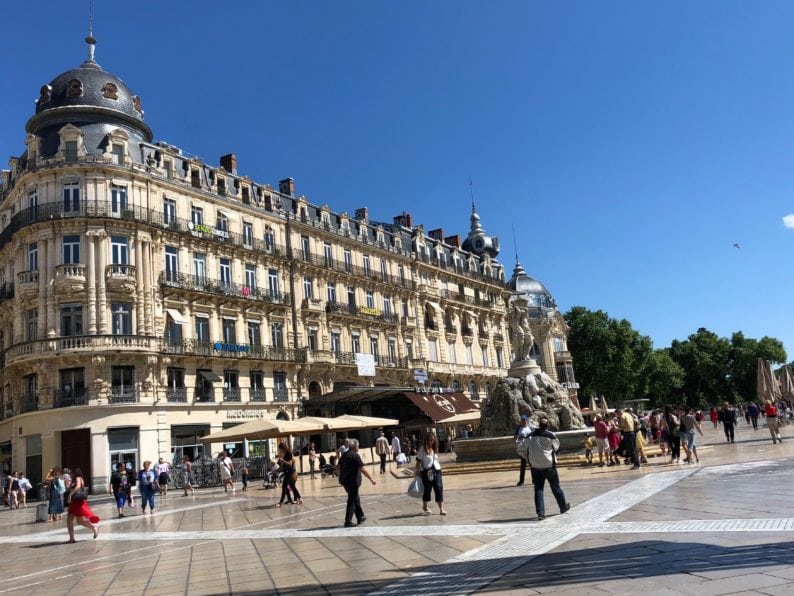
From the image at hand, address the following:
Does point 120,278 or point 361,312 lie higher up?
point 120,278

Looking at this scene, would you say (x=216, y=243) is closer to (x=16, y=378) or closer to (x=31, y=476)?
(x=16, y=378)

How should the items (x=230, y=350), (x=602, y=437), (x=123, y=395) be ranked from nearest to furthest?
(x=602, y=437) → (x=123, y=395) → (x=230, y=350)

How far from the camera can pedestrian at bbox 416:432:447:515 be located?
1213 cm

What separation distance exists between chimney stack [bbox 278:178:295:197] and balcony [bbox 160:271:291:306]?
916cm

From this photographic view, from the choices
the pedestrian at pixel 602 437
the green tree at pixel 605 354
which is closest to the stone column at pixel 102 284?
the pedestrian at pixel 602 437

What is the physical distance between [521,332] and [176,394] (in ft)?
56.3

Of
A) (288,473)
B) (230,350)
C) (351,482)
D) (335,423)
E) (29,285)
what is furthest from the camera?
(230,350)

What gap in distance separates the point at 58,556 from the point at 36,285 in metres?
23.5

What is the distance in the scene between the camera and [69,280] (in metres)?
31.0

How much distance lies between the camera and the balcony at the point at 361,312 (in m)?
43.0

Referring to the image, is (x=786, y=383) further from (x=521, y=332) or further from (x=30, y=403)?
(x=30, y=403)

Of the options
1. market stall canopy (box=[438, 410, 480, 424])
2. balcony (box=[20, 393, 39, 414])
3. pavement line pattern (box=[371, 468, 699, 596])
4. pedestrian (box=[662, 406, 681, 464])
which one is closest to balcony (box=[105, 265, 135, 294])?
balcony (box=[20, 393, 39, 414])

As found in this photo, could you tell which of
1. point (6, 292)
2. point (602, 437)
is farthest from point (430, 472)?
point (6, 292)

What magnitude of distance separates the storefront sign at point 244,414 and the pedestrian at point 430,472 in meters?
24.3
